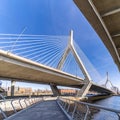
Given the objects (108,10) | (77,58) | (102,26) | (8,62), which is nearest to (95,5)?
(108,10)

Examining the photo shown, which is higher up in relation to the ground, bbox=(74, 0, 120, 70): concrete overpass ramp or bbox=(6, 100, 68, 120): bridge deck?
bbox=(74, 0, 120, 70): concrete overpass ramp

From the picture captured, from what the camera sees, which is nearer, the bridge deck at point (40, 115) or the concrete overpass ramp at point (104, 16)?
the concrete overpass ramp at point (104, 16)

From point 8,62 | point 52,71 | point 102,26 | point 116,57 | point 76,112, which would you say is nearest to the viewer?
point 76,112

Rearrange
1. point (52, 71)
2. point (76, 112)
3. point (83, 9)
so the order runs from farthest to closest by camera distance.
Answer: point (52, 71), point (76, 112), point (83, 9)

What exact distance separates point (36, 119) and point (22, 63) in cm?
1773

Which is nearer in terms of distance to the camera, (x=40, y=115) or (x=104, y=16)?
(x=104, y=16)

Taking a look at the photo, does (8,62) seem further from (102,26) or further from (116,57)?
(102,26)

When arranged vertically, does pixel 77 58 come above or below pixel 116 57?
above

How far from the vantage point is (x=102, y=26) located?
8539 millimetres

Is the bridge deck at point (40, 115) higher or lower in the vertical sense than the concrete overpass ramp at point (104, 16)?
lower

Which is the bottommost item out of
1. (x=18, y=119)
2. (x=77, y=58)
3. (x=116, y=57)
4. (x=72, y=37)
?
(x=18, y=119)

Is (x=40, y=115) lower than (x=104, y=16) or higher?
lower

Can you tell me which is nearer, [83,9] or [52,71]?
[83,9]

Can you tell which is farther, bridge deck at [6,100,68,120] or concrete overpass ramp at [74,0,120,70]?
bridge deck at [6,100,68,120]
